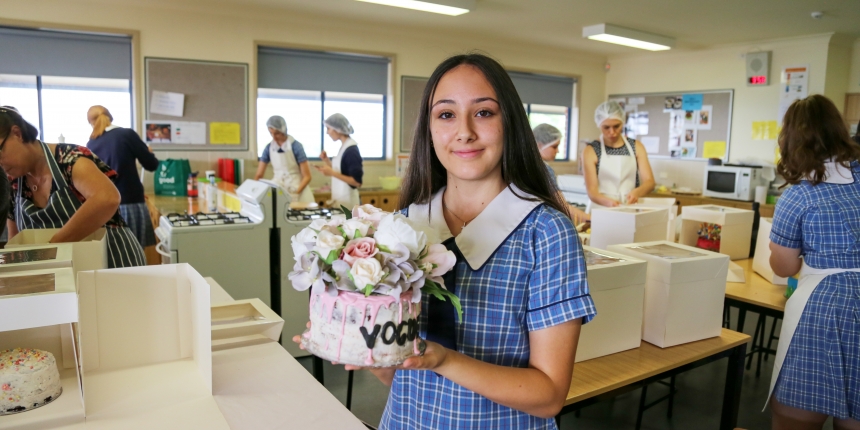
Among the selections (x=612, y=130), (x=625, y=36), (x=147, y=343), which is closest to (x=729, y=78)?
(x=625, y=36)

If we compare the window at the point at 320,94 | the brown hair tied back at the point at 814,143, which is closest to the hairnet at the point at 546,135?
the brown hair tied back at the point at 814,143

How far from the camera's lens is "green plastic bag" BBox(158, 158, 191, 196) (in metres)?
5.37

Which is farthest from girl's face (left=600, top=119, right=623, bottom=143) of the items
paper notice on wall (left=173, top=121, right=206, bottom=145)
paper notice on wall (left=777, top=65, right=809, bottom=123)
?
paper notice on wall (left=173, top=121, right=206, bottom=145)

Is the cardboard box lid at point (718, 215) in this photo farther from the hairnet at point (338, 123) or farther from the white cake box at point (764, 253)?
the hairnet at point (338, 123)

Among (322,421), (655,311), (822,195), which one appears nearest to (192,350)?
(322,421)

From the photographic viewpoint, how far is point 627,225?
8.91 ft

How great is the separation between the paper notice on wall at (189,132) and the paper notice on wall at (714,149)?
19.2ft

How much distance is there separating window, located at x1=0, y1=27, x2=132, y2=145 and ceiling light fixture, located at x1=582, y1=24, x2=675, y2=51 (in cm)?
450

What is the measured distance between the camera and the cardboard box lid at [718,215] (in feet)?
10.7

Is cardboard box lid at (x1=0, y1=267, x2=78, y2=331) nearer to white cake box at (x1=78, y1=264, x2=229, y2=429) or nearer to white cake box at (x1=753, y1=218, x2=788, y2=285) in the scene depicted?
white cake box at (x1=78, y1=264, x2=229, y2=429)

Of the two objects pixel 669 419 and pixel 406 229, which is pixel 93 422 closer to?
pixel 406 229

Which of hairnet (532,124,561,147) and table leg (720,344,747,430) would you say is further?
hairnet (532,124,561,147)

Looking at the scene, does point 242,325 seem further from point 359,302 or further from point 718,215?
point 718,215

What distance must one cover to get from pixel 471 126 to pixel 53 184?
189 centimetres
